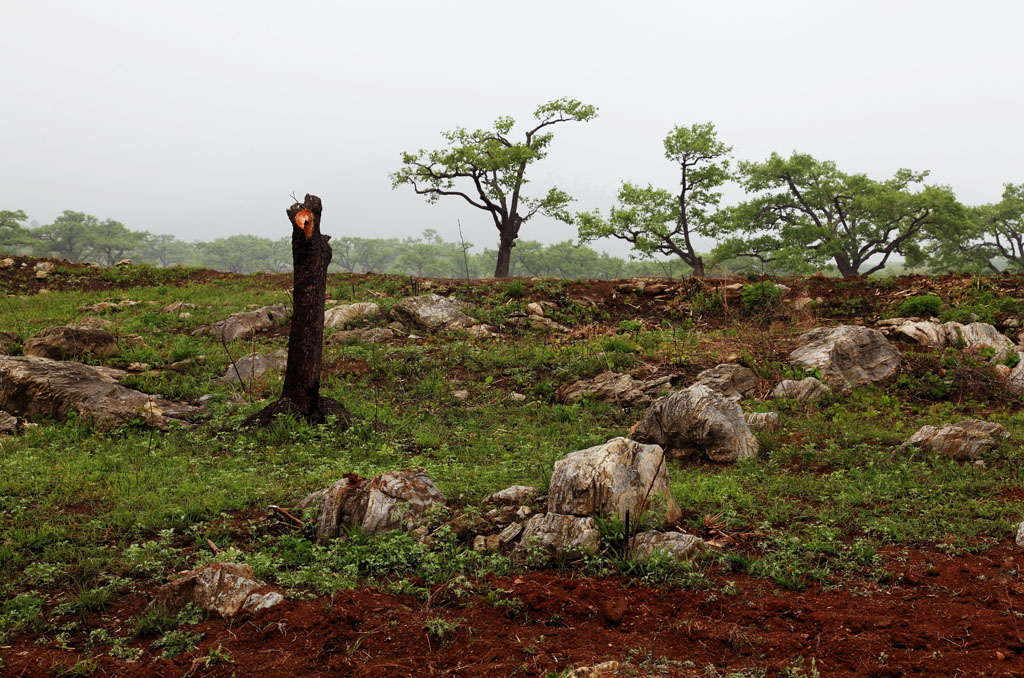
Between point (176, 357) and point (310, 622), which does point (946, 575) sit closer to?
point (310, 622)

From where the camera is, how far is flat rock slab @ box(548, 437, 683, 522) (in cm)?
507

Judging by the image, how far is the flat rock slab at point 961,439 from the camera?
6.71 meters

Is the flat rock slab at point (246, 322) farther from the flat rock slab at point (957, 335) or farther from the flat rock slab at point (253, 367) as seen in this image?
the flat rock slab at point (957, 335)

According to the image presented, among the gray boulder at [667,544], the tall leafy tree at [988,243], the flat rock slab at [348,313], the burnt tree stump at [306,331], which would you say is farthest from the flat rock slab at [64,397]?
the tall leafy tree at [988,243]

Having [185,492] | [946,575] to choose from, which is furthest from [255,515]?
[946,575]

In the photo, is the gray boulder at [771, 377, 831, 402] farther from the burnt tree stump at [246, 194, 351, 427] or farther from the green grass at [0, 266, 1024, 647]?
the burnt tree stump at [246, 194, 351, 427]

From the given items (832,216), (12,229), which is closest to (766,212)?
(832,216)

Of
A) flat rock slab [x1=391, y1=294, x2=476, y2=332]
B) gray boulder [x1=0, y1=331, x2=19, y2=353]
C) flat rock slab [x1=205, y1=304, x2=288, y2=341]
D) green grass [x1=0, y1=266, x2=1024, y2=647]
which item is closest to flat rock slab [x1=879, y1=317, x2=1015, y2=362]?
green grass [x1=0, y1=266, x2=1024, y2=647]

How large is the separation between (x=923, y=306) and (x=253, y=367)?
14820 mm

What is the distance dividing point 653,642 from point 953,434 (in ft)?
19.3

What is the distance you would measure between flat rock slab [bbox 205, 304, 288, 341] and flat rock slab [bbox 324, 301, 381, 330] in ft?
4.41

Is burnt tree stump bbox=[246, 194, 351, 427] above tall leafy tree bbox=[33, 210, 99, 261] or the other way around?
the other way around

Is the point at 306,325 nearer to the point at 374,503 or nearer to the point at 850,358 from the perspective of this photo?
the point at 374,503

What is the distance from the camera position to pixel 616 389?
10.5m
